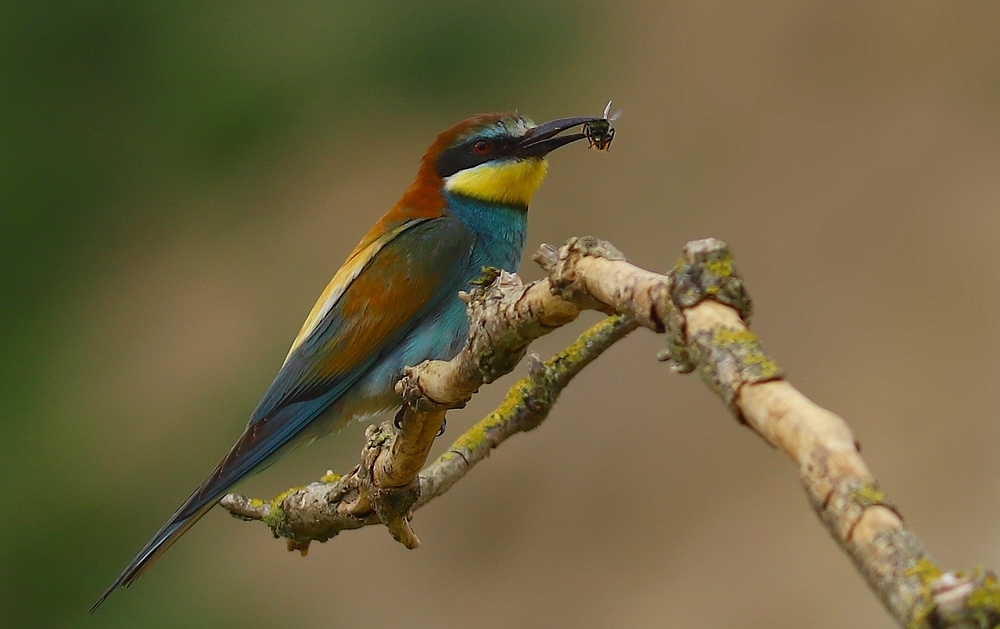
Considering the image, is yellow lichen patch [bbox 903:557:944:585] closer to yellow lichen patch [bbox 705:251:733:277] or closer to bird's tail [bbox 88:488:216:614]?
yellow lichen patch [bbox 705:251:733:277]

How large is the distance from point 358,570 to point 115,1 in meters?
1.69

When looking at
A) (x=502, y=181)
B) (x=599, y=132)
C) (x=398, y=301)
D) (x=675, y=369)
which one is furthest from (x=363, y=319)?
(x=675, y=369)

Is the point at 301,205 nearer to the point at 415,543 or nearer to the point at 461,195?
the point at 461,195

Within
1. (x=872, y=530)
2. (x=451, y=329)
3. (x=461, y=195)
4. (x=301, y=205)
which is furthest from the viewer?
(x=301, y=205)

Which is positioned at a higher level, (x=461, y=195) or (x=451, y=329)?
(x=461, y=195)

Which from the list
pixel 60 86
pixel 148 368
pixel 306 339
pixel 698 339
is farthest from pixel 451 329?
pixel 60 86

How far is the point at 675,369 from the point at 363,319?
3.30ft

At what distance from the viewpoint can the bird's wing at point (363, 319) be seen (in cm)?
151

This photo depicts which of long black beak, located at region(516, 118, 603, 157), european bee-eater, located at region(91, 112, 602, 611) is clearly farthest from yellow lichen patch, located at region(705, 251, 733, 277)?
long black beak, located at region(516, 118, 603, 157)

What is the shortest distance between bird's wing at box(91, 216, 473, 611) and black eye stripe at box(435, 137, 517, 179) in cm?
14

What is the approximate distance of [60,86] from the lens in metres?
3.02

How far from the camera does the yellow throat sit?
1.67 metres

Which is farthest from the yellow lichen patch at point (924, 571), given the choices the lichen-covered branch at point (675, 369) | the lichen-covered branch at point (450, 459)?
the lichen-covered branch at point (450, 459)

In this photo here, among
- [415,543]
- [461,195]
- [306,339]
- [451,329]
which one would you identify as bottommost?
[415,543]
